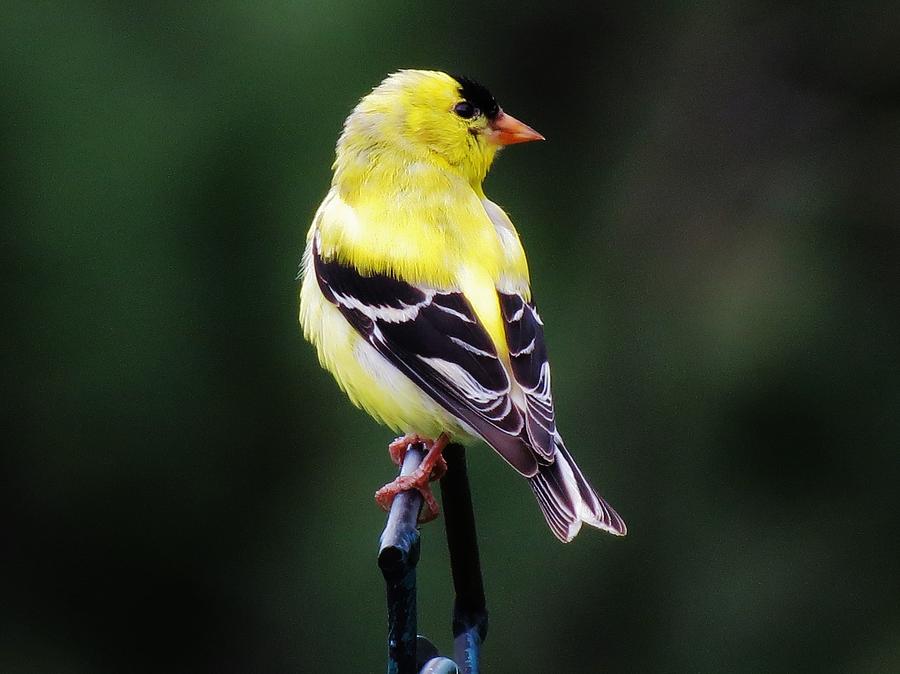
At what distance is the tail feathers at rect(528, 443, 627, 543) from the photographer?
7.23 feet

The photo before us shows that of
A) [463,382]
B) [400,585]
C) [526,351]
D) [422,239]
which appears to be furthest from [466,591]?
[422,239]

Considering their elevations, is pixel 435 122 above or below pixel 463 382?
above

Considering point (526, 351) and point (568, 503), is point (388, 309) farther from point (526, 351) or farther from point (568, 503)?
point (568, 503)

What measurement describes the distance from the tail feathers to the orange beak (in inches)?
38.6

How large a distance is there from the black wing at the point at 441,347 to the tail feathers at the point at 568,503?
41 millimetres

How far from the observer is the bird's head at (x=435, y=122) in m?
2.96

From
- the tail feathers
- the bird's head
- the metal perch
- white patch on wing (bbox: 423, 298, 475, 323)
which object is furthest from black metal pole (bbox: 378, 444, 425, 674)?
the bird's head

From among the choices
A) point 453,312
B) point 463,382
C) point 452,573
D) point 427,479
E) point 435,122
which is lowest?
point 427,479

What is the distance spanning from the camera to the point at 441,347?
8.04 feet

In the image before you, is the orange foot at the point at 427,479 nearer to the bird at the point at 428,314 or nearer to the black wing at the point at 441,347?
the bird at the point at 428,314

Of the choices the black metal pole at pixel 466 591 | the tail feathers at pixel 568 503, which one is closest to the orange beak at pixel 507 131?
the tail feathers at pixel 568 503

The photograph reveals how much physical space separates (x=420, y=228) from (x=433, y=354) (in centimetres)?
30

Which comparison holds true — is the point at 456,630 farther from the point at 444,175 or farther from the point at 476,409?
the point at 444,175

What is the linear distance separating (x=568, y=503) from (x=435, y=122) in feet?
3.74
